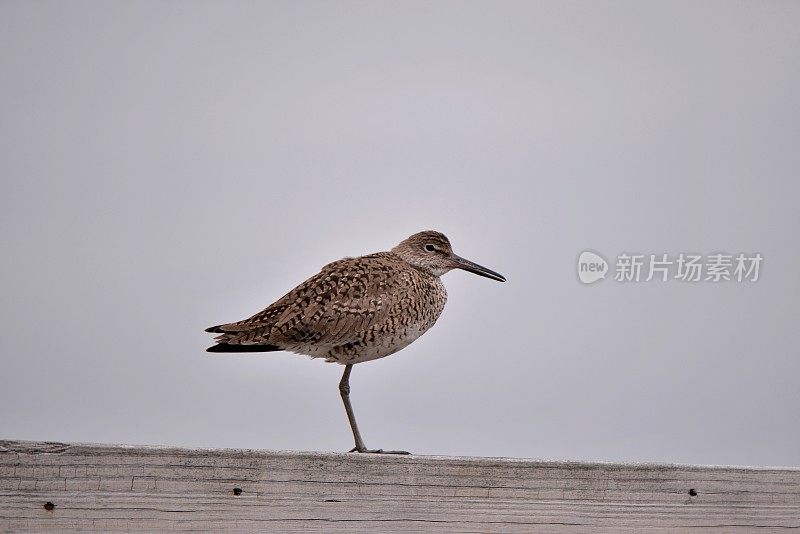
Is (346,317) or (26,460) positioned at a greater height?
(346,317)

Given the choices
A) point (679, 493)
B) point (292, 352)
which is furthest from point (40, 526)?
point (292, 352)

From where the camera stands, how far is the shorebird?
5246 millimetres

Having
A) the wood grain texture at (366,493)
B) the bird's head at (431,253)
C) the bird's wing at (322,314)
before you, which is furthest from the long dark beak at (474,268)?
the wood grain texture at (366,493)

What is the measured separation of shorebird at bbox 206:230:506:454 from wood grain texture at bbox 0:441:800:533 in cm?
182

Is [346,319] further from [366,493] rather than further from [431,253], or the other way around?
[366,493]

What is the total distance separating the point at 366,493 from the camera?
3414mm

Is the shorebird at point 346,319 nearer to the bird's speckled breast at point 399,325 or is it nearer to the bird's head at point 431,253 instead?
the bird's speckled breast at point 399,325

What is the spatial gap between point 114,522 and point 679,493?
183 centimetres

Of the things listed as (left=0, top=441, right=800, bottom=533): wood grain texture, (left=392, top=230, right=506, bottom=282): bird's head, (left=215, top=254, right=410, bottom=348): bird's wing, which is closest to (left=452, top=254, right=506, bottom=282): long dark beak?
(left=392, top=230, right=506, bottom=282): bird's head

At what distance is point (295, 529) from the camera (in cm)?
335

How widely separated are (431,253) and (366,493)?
2975mm

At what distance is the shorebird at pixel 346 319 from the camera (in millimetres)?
5246

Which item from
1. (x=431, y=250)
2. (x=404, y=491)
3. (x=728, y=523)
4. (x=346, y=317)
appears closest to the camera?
(x=404, y=491)

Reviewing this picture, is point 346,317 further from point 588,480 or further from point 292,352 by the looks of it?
point 588,480
